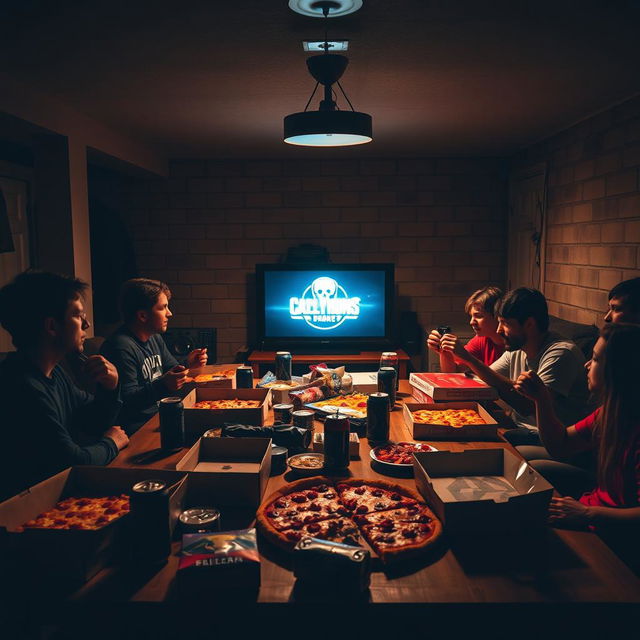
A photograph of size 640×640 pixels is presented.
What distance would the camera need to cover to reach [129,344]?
273cm

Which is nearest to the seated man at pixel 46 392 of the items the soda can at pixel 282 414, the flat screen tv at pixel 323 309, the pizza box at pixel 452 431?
the soda can at pixel 282 414

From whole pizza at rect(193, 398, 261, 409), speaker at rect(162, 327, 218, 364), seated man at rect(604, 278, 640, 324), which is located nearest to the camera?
whole pizza at rect(193, 398, 261, 409)

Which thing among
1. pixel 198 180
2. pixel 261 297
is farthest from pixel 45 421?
pixel 198 180

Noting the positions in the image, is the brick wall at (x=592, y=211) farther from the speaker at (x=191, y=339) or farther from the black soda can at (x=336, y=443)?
the speaker at (x=191, y=339)

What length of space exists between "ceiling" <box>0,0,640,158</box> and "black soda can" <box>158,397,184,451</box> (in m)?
1.36

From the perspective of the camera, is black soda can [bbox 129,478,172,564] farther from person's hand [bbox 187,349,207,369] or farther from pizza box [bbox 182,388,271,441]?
person's hand [bbox 187,349,207,369]

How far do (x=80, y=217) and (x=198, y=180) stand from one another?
6.27ft

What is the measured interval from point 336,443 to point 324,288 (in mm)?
3501

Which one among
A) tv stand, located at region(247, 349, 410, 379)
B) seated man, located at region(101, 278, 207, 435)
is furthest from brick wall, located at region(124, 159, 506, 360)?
seated man, located at region(101, 278, 207, 435)

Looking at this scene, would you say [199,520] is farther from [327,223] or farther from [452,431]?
[327,223]

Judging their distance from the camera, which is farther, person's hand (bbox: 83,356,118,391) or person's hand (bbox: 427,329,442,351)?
person's hand (bbox: 427,329,442,351)

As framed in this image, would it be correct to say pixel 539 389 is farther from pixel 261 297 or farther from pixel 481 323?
pixel 261 297

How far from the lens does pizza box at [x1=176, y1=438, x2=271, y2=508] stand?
59.8 inches

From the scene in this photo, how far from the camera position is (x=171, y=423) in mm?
1994
